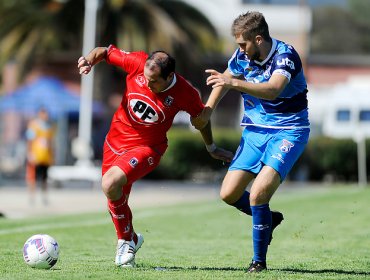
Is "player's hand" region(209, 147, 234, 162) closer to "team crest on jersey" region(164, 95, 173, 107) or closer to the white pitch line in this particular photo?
"team crest on jersey" region(164, 95, 173, 107)

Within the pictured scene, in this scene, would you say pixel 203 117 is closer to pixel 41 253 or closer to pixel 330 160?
pixel 41 253

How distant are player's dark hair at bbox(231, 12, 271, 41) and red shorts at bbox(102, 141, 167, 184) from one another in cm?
140

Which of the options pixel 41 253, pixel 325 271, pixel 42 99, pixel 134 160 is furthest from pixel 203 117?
pixel 42 99

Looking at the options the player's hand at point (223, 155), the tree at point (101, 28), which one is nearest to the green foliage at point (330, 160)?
the tree at point (101, 28)

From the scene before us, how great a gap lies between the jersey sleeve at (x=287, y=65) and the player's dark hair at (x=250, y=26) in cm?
23

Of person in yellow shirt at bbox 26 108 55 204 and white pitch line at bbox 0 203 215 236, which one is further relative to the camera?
person in yellow shirt at bbox 26 108 55 204

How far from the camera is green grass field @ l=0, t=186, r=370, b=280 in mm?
8742

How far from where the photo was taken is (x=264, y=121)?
8945 millimetres

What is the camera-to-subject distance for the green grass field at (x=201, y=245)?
874 cm

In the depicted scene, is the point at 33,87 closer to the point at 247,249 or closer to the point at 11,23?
the point at 11,23

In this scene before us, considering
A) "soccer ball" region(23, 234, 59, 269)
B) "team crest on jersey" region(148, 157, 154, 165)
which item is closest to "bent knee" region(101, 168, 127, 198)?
"team crest on jersey" region(148, 157, 154, 165)

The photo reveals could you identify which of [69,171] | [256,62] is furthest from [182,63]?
[256,62]

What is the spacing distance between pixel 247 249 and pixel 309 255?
1015mm

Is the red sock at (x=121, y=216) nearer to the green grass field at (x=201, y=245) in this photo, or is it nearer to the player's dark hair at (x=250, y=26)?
the green grass field at (x=201, y=245)
